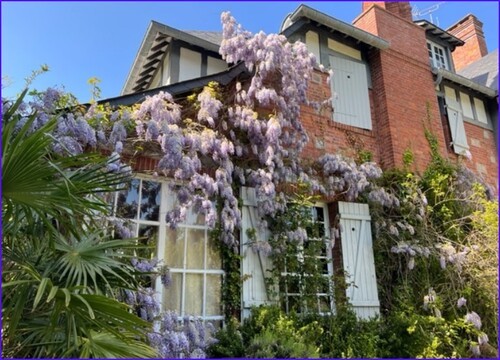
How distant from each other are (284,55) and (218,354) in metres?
3.98

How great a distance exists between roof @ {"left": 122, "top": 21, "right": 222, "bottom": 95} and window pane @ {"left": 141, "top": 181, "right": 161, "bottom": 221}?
271cm

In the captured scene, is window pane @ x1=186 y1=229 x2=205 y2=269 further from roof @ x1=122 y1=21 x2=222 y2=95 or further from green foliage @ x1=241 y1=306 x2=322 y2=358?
roof @ x1=122 y1=21 x2=222 y2=95

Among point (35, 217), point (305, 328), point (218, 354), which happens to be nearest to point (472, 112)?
point (305, 328)

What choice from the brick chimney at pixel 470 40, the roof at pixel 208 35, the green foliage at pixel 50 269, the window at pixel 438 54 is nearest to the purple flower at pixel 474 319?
the green foliage at pixel 50 269

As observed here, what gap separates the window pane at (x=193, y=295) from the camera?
17.1 ft

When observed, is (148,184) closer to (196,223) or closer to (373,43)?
(196,223)

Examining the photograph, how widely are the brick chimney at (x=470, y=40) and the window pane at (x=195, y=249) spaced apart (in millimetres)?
11791

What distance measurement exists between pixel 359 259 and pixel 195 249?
94.9 inches

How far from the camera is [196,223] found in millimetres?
5555

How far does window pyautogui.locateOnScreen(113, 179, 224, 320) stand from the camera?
520 centimetres

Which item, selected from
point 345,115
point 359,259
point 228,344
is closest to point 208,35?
point 345,115

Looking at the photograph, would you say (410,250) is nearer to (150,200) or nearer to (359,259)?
(359,259)

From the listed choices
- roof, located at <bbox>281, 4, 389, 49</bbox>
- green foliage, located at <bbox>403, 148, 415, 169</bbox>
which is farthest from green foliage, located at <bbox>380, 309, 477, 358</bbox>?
roof, located at <bbox>281, 4, 389, 49</bbox>

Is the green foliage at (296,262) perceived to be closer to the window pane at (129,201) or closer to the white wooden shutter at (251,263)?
the white wooden shutter at (251,263)
